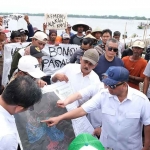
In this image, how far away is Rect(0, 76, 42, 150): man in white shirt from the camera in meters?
1.65

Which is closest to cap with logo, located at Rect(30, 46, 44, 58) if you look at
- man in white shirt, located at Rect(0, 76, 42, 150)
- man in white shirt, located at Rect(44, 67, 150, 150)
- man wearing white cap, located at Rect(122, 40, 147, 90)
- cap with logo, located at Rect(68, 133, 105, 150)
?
man in white shirt, located at Rect(44, 67, 150, 150)

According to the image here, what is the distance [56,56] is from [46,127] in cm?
366

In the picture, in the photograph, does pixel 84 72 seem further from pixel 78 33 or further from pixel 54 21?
pixel 54 21

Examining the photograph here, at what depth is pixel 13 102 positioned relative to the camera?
1.73 meters

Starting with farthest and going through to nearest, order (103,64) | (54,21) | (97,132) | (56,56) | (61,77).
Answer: (54,21), (56,56), (103,64), (61,77), (97,132)

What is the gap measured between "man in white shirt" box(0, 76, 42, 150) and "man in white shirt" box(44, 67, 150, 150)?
71 cm

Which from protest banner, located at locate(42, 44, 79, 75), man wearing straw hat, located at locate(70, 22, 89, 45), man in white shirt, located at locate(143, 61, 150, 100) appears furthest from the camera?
man wearing straw hat, located at locate(70, 22, 89, 45)

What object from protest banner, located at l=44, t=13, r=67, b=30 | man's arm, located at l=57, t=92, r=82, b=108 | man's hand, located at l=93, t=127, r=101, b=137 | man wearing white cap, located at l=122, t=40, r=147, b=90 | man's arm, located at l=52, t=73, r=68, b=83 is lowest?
man's hand, located at l=93, t=127, r=101, b=137

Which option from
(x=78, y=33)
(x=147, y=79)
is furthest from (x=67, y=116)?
(x=78, y=33)

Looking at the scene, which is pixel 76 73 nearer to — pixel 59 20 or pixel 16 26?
pixel 59 20

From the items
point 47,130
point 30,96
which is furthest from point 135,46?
point 30,96

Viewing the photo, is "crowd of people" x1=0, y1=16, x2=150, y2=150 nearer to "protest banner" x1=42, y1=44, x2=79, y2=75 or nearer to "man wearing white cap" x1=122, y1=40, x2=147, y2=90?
"man wearing white cap" x1=122, y1=40, x2=147, y2=90

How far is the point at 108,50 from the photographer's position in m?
4.22

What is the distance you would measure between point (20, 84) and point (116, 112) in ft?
4.01
